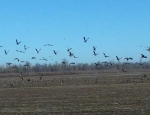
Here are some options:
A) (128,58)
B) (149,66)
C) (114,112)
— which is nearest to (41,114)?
(114,112)

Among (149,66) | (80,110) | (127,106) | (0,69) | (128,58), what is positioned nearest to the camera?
(80,110)

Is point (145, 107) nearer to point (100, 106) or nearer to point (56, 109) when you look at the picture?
point (100, 106)

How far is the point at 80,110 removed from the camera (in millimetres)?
24188

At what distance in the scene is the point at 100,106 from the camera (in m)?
26.3

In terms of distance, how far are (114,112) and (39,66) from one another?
483 ft

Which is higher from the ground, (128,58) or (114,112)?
(128,58)

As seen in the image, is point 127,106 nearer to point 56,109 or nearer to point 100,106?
point 100,106

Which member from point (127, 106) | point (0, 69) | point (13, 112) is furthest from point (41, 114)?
point (0, 69)

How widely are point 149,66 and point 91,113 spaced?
161 m

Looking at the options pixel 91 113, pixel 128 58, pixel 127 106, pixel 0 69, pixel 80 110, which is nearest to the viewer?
pixel 91 113

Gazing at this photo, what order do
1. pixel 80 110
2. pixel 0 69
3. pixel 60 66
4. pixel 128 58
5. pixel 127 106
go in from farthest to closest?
pixel 60 66
pixel 0 69
pixel 128 58
pixel 127 106
pixel 80 110

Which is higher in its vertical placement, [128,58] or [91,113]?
[128,58]

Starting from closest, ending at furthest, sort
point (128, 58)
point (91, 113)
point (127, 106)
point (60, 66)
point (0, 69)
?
point (91, 113) < point (127, 106) < point (128, 58) < point (0, 69) < point (60, 66)

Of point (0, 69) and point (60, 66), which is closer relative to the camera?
point (0, 69)
